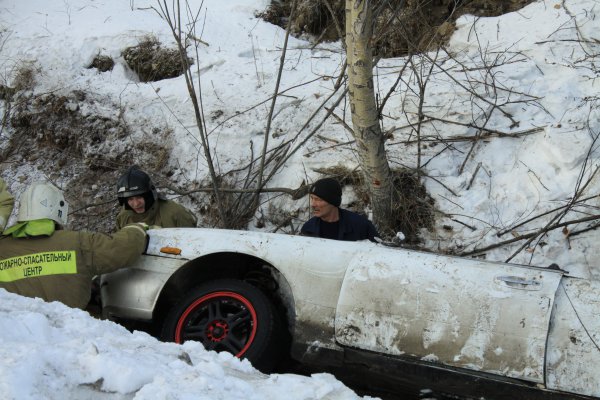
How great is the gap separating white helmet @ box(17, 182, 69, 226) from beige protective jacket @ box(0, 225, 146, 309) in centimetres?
14

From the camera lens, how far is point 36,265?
4.00m

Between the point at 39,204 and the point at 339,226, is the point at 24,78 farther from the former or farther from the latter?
the point at 339,226

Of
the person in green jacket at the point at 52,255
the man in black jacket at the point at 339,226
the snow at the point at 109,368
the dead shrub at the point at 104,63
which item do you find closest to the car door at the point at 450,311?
the snow at the point at 109,368

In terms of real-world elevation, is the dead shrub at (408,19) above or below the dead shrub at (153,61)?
above

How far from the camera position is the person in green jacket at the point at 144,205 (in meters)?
5.20

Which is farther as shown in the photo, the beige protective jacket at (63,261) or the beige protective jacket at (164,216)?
the beige protective jacket at (164,216)

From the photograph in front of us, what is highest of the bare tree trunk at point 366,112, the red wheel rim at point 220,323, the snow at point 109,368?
the bare tree trunk at point 366,112

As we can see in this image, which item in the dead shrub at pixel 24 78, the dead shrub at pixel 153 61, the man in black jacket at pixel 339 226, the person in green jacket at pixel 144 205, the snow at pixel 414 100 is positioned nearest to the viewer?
the man in black jacket at pixel 339 226

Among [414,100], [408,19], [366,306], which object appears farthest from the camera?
[408,19]

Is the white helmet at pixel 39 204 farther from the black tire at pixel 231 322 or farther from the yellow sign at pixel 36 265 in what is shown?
the black tire at pixel 231 322

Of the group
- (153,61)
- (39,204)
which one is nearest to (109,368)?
(39,204)

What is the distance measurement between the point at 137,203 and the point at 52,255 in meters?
1.33

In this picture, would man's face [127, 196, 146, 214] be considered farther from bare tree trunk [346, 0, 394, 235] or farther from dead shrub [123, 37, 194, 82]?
dead shrub [123, 37, 194, 82]

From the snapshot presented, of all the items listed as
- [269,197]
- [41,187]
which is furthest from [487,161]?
[41,187]
